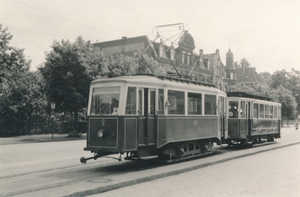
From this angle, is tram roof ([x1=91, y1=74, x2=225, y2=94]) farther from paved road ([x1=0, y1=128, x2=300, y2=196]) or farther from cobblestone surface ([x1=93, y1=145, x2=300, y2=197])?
cobblestone surface ([x1=93, y1=145, x2=300, y2=197])

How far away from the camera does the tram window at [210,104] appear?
13422 millimetres

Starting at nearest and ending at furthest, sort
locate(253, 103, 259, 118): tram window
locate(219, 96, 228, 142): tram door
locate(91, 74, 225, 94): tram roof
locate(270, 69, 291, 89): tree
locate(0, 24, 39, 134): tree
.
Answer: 1. locate(91, 74, 225, 94): tram roof
2. locate(219, 96, 228, 142): tram door
3. locate(253, 103, 259, 118): tram window
4. locate(0, 24, 39, 134): tree
5. locate(270, 69, 291, 89): tree

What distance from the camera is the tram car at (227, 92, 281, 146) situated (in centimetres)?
1689

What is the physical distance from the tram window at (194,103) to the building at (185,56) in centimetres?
2343

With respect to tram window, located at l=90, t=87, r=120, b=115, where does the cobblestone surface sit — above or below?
below

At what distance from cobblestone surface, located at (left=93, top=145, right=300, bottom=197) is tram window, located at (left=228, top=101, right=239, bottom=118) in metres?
6.27

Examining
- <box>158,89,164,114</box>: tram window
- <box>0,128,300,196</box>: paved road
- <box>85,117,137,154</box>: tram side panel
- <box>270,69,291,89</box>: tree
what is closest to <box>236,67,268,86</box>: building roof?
<box>270,69,291,89</box>: tree

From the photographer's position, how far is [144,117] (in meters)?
10.3

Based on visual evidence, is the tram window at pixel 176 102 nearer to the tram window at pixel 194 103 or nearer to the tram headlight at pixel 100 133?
the tram window at pixel 194 103

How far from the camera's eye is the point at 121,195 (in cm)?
689

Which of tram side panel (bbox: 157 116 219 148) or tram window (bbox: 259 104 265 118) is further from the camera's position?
tram window (bbox: 259 104 265 118)

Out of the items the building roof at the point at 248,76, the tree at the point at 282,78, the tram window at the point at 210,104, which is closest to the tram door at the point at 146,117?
Answer: the tram window at the point at 210,104

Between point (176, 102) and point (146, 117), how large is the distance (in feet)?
5.55

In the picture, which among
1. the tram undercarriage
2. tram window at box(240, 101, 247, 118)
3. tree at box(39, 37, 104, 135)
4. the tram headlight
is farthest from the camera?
tree at box(39, 37, 104, 135)
